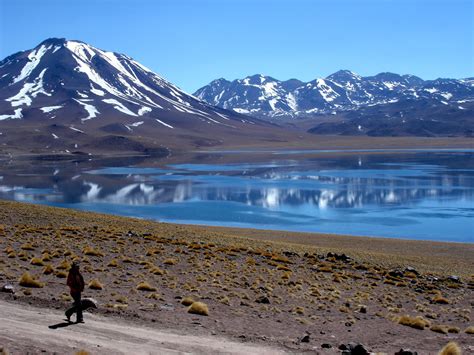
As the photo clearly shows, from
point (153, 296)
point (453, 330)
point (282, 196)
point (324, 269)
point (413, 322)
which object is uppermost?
point (282, 196)

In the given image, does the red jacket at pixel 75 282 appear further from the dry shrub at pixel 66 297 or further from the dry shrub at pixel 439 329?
the dry shrub at pixel 439 329

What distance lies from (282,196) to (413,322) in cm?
5528

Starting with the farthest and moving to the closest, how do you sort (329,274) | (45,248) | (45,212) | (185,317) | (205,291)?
(45,212)
(329,274)
(45,248)
(205,291)
(185,317)

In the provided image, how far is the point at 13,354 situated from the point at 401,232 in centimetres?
4061

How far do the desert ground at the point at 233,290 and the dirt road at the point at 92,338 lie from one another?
0.22 feet

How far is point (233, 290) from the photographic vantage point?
18.2m

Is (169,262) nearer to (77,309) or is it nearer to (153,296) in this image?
(153,296)

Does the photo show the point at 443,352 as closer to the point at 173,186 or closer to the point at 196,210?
the point at 196,210

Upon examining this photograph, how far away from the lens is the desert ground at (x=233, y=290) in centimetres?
1346

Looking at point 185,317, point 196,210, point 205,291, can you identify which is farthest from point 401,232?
point 185,317

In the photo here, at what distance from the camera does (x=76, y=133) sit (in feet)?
634

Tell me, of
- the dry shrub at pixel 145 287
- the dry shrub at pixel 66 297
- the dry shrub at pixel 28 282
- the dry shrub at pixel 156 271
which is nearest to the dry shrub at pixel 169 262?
the dry shrub at pixel 156 271

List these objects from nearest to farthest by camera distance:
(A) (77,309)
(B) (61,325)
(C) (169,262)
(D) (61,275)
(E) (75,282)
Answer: (B) (61,325), (A) (77,309), (E) (75,282), (D) (61,275), (C) (169,262)

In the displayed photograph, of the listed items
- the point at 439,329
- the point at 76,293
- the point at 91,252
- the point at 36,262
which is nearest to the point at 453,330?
the point at 439,329
